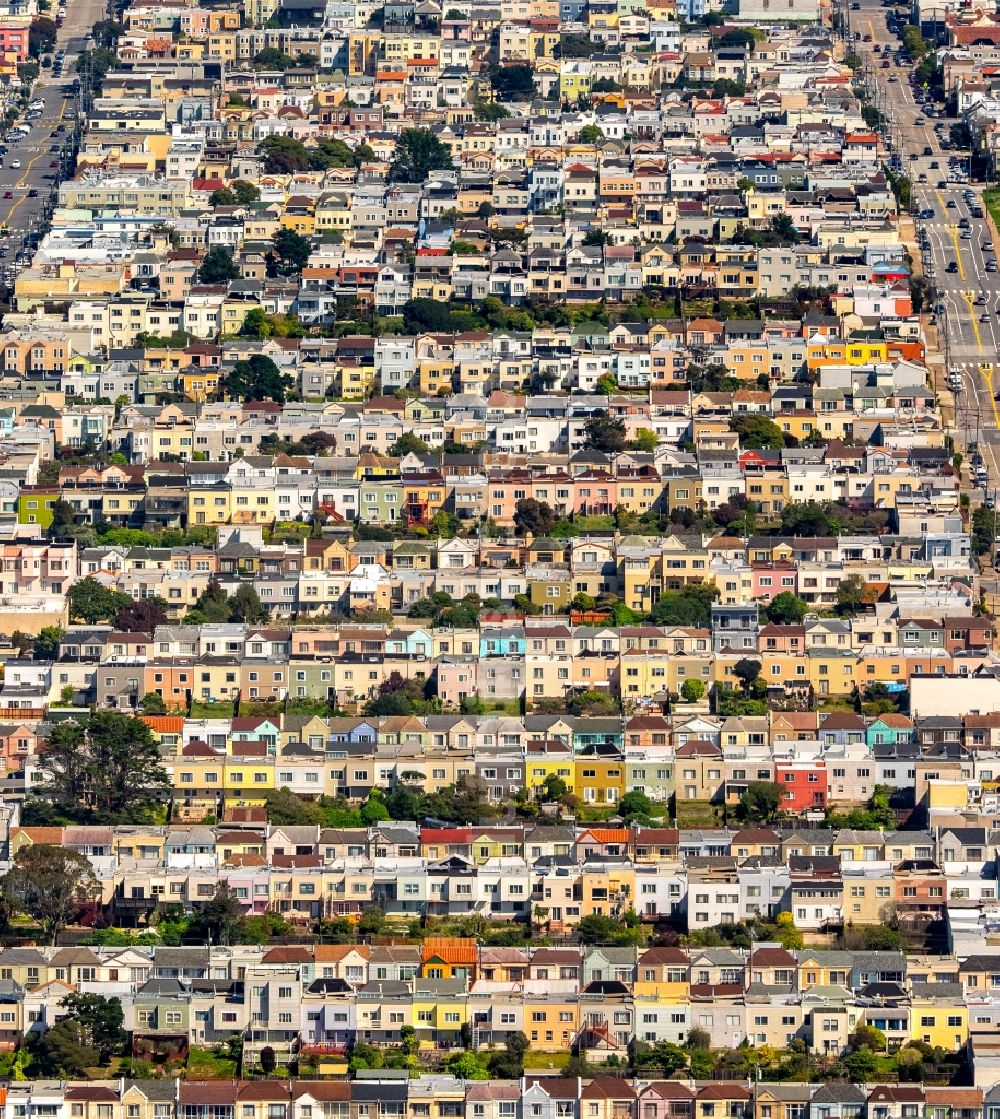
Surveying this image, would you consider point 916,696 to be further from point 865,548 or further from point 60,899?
point 60,899

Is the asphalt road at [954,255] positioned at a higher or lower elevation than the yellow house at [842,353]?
higher

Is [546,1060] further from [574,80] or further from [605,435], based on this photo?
[574,80]

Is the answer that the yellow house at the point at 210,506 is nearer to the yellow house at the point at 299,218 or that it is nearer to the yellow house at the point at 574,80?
the yellow house at the point at 299,218

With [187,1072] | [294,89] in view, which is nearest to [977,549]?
[187,1072]

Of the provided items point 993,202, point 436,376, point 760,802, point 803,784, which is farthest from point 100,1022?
point 993,202

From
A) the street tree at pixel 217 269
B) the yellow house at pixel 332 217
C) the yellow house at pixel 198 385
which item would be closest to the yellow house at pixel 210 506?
the yellow house at pixel 198 385

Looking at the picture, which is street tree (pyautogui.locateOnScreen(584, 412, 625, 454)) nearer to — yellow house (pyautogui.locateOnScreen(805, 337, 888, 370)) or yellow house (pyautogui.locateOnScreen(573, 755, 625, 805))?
yellow house (pyautogui.locateOnScreen(805, 337, 888, 370))
